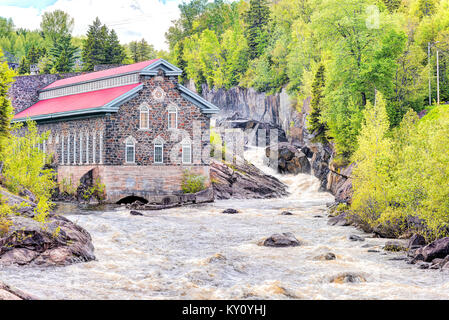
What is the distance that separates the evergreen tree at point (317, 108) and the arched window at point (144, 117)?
17.4 meters

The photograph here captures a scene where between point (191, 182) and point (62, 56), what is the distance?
4987 cm

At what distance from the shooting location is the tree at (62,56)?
87875mm

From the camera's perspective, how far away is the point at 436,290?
652 inches

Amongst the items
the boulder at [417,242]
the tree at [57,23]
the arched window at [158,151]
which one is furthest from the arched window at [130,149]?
the tree at [57,23]

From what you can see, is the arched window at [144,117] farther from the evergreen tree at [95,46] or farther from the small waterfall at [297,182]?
the evergreen tree at [95,46]

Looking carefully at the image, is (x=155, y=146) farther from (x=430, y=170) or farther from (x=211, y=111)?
(x=430, y=170)

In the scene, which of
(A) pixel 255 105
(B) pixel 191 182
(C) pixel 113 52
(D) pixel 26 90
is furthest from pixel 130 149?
(A) pixel 255 105

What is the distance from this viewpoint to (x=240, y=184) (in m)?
51.8

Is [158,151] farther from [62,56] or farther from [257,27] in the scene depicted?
[257,27]

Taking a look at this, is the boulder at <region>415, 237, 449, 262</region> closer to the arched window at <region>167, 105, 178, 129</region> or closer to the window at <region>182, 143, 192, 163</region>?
the window at <region>182, 143, 192, 163</region>

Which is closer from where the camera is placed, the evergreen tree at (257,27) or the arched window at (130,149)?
the arched window at (130,149)

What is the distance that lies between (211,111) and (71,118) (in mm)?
11170

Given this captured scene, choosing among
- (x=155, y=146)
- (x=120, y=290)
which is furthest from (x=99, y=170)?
(x=120, y=290)

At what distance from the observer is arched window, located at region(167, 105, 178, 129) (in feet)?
152
